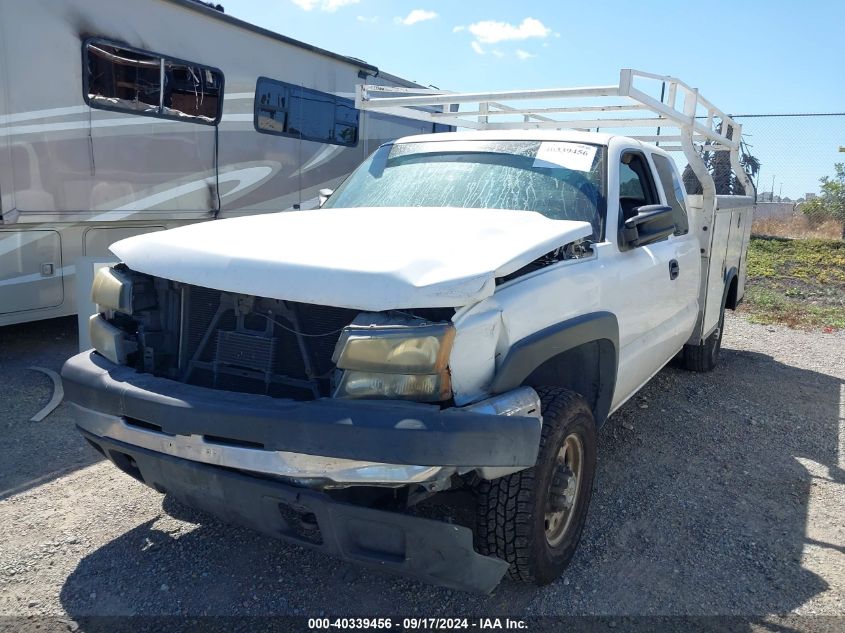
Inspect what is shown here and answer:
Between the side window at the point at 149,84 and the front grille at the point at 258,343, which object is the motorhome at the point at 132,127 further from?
the front grille at the point at 258,343

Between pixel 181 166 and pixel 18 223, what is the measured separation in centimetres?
182

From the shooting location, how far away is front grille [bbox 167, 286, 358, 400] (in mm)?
2586

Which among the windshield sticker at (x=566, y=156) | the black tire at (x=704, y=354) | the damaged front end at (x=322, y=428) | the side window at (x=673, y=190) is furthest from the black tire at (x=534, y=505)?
the black tire at (x=704, y=354)

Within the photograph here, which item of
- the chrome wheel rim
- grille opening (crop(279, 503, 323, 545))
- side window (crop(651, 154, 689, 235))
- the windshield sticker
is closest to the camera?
grille opening (crop(279, 503, 323, 545))

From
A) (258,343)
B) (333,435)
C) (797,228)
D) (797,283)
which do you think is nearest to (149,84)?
(258,343)

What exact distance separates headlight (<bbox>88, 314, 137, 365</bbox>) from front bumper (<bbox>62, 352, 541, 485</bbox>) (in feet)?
1.34

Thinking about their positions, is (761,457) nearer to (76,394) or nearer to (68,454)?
(76,394)

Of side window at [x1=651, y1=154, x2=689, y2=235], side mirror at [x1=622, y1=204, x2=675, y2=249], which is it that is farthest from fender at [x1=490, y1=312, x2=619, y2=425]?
side window at [x1=651, y1=154, x2=689, y2=235]

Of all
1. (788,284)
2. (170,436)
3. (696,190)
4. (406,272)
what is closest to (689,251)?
(696,190)

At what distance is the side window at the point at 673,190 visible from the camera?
4.71 metres

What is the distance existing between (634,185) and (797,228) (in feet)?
45.7

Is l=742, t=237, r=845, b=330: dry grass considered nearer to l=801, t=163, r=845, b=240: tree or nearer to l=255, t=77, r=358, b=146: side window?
l=801, t=163, r=845, b=240: tree

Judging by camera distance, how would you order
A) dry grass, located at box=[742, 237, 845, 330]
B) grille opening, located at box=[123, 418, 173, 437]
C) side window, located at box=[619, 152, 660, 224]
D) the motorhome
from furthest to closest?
dry grass, located at box=[742, 237, 845, 330]
the motorhome
side window, located at box=[619, 152, 660, 224]
grille opening, located at box=[123, 418, 173, 437]

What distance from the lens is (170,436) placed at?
246cm
